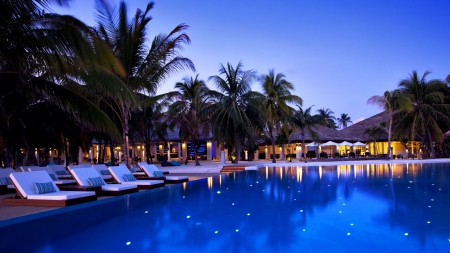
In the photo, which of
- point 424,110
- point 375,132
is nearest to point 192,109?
point 424,110

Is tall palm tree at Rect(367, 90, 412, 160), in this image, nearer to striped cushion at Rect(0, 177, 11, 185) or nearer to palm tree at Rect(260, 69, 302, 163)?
palm tree at Rect(260, 69, 302, 163)

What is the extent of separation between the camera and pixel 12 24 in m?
5.74

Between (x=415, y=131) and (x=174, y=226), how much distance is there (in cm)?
2472

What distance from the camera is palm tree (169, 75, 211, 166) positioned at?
→ 2080 centimetres

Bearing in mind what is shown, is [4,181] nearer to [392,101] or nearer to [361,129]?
[392,101]

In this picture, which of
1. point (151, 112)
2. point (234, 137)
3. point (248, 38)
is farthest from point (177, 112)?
point (248, 38)

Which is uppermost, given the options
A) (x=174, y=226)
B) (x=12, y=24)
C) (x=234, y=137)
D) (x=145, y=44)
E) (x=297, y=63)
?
(x=297, y=63)

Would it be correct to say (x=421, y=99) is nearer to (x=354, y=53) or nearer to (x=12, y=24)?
(x=354, y=53)

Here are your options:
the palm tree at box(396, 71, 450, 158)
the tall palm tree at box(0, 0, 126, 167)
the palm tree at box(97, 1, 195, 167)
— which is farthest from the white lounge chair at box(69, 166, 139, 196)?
the palm tree at box(396, 71, 450, 158)

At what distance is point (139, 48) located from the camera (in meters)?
11.9

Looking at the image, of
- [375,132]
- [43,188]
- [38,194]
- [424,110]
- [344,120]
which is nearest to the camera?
[38,194]

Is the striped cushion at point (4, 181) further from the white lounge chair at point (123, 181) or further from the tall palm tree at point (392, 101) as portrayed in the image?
the tall palm tree at point (392, 101)

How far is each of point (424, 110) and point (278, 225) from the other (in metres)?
24.4

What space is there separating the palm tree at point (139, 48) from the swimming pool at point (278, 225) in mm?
4899
